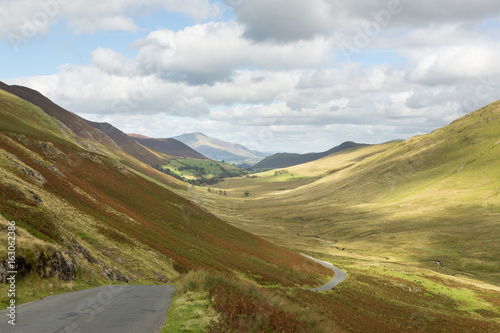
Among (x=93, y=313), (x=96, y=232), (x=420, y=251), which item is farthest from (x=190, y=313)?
(x=420, y=251)

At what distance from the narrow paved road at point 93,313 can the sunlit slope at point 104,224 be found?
4068 mm

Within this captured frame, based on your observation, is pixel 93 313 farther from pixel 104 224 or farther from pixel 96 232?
pixel 104 224

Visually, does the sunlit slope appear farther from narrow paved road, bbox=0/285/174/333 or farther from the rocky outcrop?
narrow paved road, bbox=0/285/174/333

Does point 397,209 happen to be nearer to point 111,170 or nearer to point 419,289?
point 419,289

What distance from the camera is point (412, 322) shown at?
37781 millimetres

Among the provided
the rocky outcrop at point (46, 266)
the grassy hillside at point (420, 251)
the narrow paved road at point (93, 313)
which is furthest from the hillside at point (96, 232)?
the grassy hillside at point (420, 251)

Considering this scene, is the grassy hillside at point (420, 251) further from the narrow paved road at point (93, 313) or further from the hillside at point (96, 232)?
the narrow paved road at point (93, 313)

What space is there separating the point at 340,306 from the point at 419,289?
33290mm

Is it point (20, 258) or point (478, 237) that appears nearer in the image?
point (20, 258)

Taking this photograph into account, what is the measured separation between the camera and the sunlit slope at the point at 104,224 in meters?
23.8

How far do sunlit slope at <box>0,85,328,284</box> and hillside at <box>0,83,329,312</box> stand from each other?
Answer: 0.12 m

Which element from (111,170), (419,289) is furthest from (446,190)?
(111,170)

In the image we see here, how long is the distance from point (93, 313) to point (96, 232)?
19815 mm

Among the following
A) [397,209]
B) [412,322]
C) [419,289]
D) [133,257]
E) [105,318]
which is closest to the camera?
[105,318]
